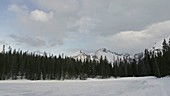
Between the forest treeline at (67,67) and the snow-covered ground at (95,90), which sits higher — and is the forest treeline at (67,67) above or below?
above

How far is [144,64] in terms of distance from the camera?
135250 mm

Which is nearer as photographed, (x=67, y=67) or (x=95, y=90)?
(x=95, y=90)

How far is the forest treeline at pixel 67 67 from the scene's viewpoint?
333ft

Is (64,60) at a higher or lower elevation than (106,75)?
higher

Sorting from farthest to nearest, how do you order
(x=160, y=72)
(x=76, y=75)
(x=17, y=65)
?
(x=76, y=75) < (x=17, y=65) < (x=160, y=72)

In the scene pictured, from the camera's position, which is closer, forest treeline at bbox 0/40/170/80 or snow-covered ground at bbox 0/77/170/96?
snow-covered ground at bbox 0/77/170/96

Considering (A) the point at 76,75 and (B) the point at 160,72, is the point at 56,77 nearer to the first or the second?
(A) the point at 76,75

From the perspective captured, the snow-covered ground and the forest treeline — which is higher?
the forest treeline

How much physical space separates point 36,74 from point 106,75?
47989 mm

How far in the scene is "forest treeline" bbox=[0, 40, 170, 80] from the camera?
10156 centimetres

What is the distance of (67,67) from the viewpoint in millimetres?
132250

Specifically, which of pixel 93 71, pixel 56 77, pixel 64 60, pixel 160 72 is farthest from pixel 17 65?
pixel 160 72

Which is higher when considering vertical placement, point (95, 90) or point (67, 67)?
point (67, 67)

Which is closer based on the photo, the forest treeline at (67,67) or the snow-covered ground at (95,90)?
the snow-covered ground at (95,90)
